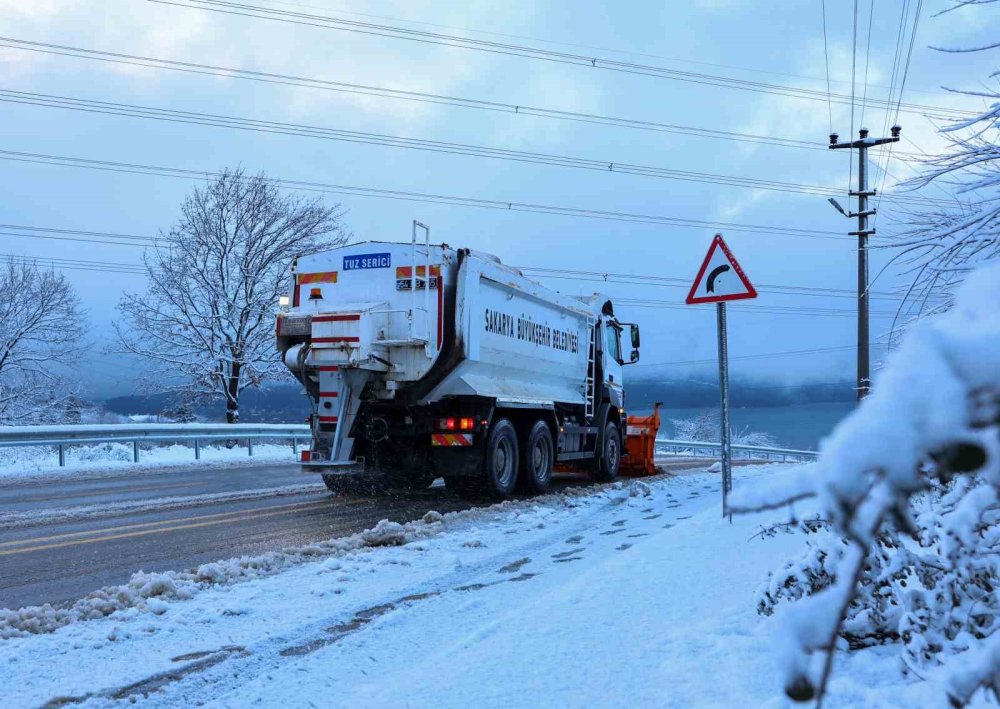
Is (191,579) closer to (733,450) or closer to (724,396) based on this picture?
(724,396)

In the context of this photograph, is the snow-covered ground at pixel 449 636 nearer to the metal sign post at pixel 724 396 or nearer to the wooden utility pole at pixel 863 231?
the metal sign post at pixel 724 396

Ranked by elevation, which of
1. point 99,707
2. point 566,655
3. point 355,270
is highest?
point 355,270

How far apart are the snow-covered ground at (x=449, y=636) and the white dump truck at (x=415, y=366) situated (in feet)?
12.1

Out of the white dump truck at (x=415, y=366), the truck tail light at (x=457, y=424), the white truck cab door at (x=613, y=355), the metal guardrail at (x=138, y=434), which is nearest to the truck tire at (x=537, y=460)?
the white dump truck at (x=415, y=366)

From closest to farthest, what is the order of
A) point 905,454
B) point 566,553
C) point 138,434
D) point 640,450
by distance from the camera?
point 905,454, point 566,553, point 640,450, point 138,434

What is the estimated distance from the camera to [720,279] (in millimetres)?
7578

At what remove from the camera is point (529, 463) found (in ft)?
38.4

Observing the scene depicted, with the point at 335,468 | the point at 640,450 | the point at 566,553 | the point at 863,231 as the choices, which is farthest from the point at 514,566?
the point at 863,231

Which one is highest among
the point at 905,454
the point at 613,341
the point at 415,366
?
the point at 613,341

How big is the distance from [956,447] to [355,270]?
34.1 ft

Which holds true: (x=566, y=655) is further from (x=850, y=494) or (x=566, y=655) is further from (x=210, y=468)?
(x=210, y=468)

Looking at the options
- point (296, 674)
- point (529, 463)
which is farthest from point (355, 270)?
point (296, 674)

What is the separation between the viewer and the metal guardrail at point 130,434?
14.9 metres

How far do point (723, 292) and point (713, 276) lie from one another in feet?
0.63
